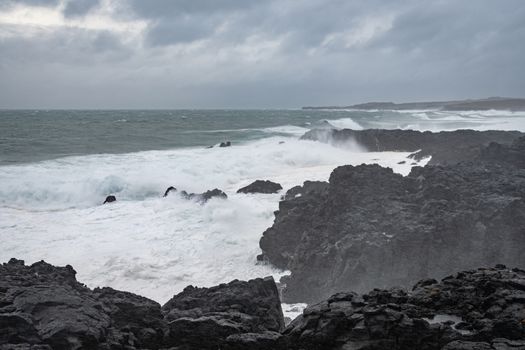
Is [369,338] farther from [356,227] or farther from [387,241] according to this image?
[356,227]

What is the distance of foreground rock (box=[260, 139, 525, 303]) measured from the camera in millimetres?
9945

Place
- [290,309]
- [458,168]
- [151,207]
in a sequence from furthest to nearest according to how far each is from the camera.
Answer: [151,207] → [458,168] → [290,309]

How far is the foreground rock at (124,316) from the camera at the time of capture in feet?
16.0

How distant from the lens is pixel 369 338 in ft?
16.3

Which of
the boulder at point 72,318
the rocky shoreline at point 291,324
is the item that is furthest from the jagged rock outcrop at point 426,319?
the boulder at point 72,318

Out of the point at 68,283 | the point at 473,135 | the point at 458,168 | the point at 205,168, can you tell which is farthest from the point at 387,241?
the point at 473,135

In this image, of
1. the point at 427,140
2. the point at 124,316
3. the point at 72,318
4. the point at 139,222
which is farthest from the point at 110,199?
the point at 427,140

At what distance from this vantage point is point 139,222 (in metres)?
15.9

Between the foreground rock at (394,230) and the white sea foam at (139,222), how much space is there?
4.63 feet

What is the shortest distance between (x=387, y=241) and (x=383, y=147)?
87.2 feet

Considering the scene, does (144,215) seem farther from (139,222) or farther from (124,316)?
(124,316)

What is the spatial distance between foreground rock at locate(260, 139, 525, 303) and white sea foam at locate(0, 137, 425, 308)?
1.41 m

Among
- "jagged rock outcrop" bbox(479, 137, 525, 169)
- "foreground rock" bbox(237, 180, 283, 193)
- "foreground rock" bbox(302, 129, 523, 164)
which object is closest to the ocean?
"foreground rock" bbox(237, 180, 283, 193)

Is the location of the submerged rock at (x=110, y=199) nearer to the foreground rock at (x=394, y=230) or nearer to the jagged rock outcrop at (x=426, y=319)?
the foreground rock at (x=394, y=230)
